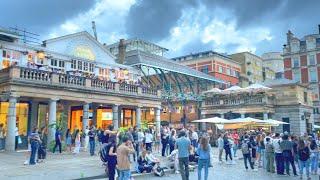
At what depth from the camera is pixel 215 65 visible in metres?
60.4

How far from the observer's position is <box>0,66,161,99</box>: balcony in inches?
875

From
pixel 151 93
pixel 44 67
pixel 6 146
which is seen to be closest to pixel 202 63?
pixel 151 93

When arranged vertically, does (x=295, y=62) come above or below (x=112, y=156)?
above

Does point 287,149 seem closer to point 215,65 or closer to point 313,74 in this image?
point 215,65

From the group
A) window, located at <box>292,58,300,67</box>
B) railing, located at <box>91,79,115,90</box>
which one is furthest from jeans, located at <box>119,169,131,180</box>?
window, located at <box>292,58,300,67</box>

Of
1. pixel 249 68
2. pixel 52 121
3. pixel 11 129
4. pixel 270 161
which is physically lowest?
pixel 270 161

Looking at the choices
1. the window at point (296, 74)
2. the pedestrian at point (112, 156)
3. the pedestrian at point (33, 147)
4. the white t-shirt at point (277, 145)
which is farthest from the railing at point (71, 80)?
the window at point (296, 74)

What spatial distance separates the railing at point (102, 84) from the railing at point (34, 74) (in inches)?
163

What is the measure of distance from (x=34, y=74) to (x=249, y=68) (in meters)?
54.1

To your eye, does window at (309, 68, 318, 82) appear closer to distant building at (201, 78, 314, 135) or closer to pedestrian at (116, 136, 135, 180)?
distant building at (201, 78, 314, 135)

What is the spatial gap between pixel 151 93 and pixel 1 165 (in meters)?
18.6

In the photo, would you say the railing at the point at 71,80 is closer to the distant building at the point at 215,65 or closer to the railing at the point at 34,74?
the railing at the point at 34,74

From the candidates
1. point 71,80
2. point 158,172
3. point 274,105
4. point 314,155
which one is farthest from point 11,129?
point 274,105

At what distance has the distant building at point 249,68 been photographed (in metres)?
67.5
